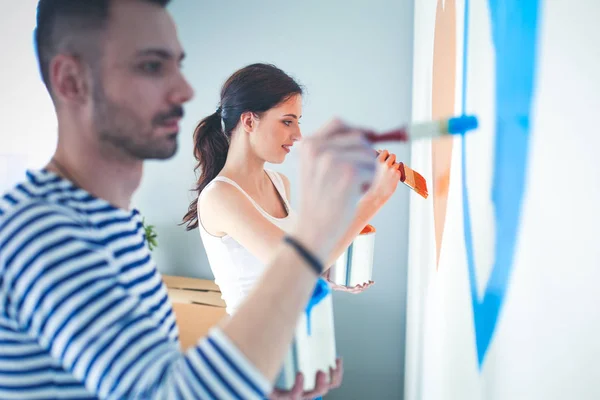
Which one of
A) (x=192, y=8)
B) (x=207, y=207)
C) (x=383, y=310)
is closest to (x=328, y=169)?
(x=207, y=207)

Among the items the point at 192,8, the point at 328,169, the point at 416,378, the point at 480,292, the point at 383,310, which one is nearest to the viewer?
the point at 328,169

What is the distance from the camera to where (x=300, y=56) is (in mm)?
2076

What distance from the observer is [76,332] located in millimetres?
388

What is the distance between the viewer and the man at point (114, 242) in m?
0.39

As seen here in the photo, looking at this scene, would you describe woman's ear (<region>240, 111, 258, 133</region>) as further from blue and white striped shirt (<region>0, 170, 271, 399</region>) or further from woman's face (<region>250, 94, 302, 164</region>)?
blue and white striped shirt (<region>0, 170, 271, 399</region>)

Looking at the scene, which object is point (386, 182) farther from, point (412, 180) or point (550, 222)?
point (550, 222)

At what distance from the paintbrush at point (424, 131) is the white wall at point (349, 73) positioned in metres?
1.48

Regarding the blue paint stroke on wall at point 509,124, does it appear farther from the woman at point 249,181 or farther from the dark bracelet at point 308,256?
the woman at point 249,181

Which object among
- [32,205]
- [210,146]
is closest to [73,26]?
[32,205]

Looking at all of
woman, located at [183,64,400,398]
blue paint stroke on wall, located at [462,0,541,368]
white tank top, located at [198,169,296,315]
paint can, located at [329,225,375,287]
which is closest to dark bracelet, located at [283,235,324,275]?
blue paint stroke on wall, located at [462,0,541,368]

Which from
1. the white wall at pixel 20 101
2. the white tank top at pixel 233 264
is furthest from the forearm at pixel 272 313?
A: the white wall at pixel 20 101

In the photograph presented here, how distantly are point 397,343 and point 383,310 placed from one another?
0.50 ft

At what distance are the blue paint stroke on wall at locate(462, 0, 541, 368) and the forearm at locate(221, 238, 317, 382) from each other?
26 cm

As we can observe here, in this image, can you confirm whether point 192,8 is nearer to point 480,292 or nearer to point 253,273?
point 253,273
